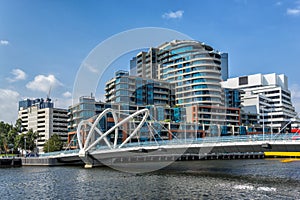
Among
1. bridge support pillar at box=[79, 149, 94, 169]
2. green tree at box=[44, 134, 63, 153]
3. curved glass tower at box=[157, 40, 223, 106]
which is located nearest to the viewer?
bridge support pillar at box=[79, 149, 94, 169]

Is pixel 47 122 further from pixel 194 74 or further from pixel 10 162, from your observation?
pixel 10 162

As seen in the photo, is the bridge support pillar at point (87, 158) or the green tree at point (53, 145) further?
the green tree at point (53, 145)

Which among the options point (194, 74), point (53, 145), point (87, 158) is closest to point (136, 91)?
point (194, 74)

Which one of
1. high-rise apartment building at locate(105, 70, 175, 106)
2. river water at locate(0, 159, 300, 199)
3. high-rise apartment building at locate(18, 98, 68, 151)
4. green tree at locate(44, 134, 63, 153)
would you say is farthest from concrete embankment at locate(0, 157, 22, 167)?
high-rise apartment building at locate(18, 98, 68, 151)

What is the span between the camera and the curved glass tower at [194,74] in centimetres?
15375

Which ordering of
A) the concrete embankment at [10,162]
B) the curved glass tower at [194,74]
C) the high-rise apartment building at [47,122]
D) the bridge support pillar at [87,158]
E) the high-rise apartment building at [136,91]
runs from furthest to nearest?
the high-rise apartment building at [47,122] < the curved glass tower at [194,74] < the high-rise apartment building at [136,91] < the concrete embankment at [10,162] < the bridge support pillar at [87,158]

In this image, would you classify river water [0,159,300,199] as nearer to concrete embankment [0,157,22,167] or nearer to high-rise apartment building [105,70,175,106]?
concrete embankment [0,157,22,167]

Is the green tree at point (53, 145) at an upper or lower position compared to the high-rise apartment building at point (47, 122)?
lower

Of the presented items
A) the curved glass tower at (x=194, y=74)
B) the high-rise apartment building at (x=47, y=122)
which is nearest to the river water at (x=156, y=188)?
the curved glass tower at (x=194, y=74)

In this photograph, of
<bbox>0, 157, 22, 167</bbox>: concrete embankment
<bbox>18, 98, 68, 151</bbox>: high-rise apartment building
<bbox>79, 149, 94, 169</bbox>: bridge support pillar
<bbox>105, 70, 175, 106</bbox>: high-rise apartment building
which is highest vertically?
<bbox>105, 70, 175, 106</bbox>: high-rise apartment building

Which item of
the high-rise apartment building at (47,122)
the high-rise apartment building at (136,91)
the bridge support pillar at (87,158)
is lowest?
the bridge support pillar at (87,158)

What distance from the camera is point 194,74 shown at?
157 metres

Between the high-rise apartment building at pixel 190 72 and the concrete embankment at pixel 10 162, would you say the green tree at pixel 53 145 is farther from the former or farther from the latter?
the high-rise apartment building at pixel 190 72

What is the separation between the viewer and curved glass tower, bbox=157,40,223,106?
154 m
